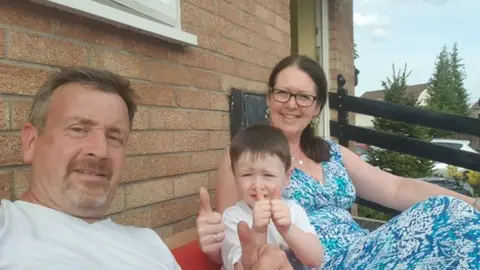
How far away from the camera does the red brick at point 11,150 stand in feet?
Answer: 5.02

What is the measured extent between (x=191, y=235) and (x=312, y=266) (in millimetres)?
899

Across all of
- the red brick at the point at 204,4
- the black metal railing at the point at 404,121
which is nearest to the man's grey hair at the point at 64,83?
the red brick at the point at 204,4

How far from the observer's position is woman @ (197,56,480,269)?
1.56 meters

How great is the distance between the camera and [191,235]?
2.46m

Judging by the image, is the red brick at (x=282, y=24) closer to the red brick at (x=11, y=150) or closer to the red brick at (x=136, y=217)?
the red brick at (x=136, y=217)

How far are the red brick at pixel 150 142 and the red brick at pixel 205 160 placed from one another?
0.24 metres

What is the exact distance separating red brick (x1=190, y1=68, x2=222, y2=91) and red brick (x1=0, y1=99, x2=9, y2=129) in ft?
3.77

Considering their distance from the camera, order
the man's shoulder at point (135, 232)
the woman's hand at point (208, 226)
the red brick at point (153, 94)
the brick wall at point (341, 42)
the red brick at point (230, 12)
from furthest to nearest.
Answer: the brick wall at point (341, 42) → the red brick at point (230, 12) → the red brick at point (153, 94) → the woman's hand at point (208, 226) → the man's shoulder at point (135, 232)

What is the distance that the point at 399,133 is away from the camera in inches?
318

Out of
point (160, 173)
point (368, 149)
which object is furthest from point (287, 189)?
point (368, 149)

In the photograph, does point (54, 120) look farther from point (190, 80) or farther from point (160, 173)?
point (190, 80)

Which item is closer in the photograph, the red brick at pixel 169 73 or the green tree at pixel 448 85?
the red brick at pixel 169 73

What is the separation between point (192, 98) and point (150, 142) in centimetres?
44

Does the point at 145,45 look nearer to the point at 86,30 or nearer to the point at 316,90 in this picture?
the point at 86,30
